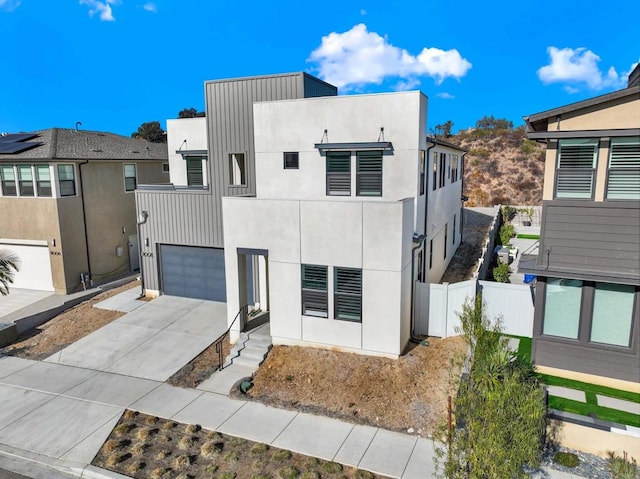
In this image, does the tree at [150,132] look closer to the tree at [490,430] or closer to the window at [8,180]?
the window at [8,180]

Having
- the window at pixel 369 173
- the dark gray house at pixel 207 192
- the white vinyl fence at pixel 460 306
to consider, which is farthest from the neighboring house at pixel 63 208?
the white vinyl fence at pixel 460 306

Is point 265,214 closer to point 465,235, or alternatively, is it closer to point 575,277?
point 575,277

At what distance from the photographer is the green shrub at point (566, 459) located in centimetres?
848

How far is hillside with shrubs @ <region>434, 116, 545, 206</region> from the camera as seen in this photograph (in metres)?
42.4

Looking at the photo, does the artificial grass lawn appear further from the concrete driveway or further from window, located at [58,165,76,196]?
window, located at [58,165,76,196]

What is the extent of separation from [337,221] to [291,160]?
391cm

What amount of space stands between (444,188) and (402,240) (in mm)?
8605

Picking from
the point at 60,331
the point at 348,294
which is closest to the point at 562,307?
the point at 348,294

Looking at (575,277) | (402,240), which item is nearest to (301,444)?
(402,240)

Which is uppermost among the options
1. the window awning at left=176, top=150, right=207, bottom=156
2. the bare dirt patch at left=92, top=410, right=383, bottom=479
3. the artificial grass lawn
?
the window awning at left=176, top=150, right=207, bottom=156

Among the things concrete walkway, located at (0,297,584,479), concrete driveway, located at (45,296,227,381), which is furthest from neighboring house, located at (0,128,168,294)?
concrete walkway, located at (0,297,584,479)

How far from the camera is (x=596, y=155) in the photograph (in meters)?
10.0

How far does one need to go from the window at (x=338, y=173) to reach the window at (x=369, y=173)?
0.34 meters

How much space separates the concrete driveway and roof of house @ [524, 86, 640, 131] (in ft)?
38.1
